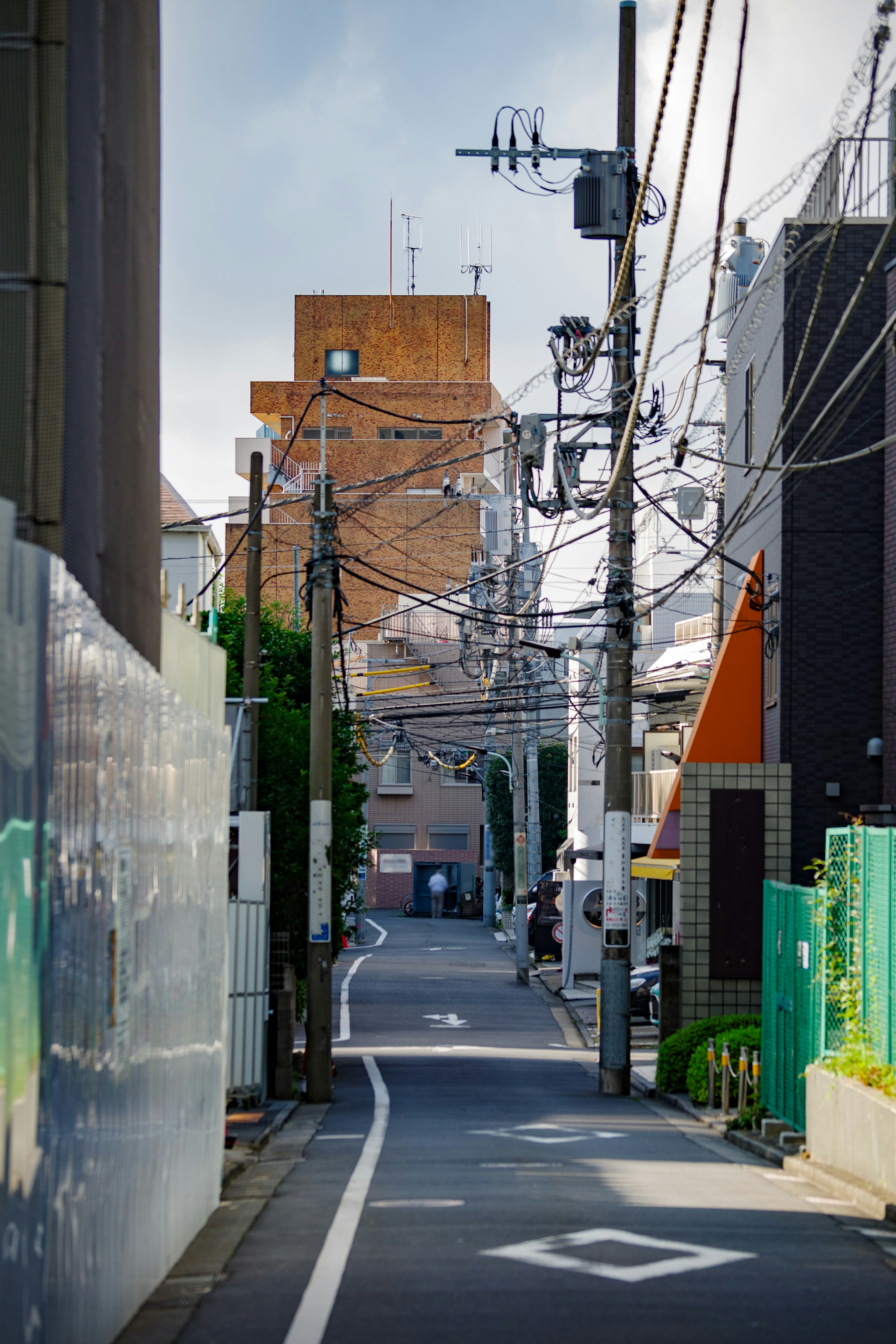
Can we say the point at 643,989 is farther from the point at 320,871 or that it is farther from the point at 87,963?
the point at 87,963

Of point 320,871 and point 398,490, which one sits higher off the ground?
point 398,490

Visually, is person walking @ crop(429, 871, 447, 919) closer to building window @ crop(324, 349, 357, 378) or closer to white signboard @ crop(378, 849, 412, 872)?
white signboard @ crop(378, 849, 412, 872)

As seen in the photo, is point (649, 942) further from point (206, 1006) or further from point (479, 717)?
point (479, 717)

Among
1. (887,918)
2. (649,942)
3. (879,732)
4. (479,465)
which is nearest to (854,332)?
(879,732)

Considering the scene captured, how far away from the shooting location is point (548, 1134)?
50.4 feet

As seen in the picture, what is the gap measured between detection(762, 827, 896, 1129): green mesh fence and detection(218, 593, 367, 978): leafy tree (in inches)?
361

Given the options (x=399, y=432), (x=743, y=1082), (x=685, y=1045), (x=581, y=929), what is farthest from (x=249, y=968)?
(x=399, y=432)

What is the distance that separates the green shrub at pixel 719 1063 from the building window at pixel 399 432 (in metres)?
73.5

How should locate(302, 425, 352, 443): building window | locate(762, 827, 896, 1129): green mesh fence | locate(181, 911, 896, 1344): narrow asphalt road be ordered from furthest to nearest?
locate(302, 425, 352, 443): building window
locate(762, 827, 896, 1129): green mesh fence
locate(181, 911, 896, 1344): narrow asphalt road

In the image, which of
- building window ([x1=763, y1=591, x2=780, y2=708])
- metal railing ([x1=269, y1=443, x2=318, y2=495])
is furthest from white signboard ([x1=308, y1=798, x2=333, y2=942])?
metal railing ([x1=269, y1=443, x2=318, y2=495])

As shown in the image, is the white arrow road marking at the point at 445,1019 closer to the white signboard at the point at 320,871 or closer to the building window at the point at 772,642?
the white signboard at the point at 320,871

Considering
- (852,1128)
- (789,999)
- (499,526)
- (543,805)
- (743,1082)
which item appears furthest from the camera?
(543,805)

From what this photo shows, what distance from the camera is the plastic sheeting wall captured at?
Answer: 4.83 m

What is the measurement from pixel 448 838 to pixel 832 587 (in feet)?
206
